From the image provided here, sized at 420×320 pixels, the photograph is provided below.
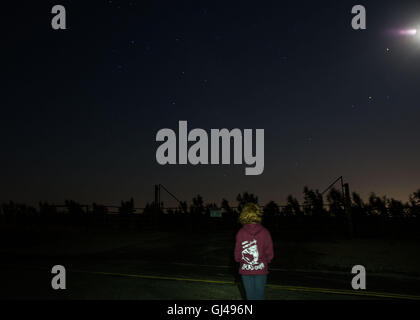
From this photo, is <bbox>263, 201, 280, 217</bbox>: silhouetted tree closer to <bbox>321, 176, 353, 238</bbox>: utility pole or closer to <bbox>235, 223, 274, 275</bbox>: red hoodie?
<bbox>321, 176, 353, 238</bbox>: utility pole

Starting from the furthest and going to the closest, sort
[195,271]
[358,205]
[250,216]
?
[358,205] → [195,271] → [250,216]

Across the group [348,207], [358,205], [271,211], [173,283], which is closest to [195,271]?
[173,283]

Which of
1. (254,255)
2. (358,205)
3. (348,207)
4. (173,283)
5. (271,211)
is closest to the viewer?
(254,255)

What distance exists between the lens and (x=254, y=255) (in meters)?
3.92

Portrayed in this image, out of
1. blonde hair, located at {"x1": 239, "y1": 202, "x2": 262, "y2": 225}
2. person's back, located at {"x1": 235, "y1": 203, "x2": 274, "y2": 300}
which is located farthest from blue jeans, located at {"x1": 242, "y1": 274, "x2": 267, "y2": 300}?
blonde hair, located at {"x1": 239, "y1": 202, "x2": 262, "y2": 225}

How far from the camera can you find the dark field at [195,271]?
6137 mm

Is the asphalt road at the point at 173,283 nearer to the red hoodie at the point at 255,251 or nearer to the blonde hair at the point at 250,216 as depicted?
the red hoodie at the point at 255,251

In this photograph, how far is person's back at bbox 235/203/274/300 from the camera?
393cm

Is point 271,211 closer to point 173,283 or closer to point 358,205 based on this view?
point 173,283

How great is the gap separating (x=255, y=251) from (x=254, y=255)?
0.05 meters

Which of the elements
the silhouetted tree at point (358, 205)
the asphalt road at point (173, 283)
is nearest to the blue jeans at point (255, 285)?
the asphalt road at point (173, 283)

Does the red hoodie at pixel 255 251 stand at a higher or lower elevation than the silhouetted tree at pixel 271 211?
higher

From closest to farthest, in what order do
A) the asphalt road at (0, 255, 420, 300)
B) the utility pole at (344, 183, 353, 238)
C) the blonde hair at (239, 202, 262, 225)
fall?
the blonde hair at (239, 202, 262, 225)
the asphalt road at (0, 255, 420, 300)
the utility pole at (344, 183, 353, 238)
